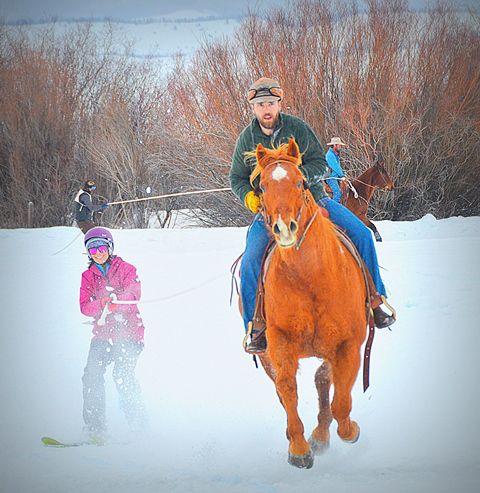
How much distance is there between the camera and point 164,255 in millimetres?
13750

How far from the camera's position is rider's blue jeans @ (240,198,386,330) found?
4809 mm

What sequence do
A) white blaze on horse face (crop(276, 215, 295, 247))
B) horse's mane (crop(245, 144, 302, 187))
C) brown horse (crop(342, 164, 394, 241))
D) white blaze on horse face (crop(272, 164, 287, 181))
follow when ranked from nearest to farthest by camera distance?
white blaze on horse face (crop(276, 215, 295, 247)) < white blaze on horse face (crop(272, 164, 287, 181)) < horse's mane (crop(245, 144, 302, 187)) < brown horse (crop(342, 164, 394, 241))

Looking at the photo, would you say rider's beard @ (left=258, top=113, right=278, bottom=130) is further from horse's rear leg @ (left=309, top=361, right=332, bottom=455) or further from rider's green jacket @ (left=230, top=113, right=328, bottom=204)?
horse's rear leg @ (left=309, top=361, right=332, bottom=455)

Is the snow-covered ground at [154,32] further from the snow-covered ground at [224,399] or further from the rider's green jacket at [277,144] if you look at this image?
the rider's green jacket at [277,144]

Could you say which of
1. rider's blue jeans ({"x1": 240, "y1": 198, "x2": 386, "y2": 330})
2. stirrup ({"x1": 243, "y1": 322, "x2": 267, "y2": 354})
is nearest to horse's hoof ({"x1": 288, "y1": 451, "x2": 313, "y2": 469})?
stirrup ({"x1": 243, "y1": 322, "x2": 267, "y2": 354})

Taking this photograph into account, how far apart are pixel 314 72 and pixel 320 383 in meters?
16.9

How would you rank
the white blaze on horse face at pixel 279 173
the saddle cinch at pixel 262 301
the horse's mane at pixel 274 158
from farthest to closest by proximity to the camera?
1. the saddle cinch at pixel 262 301
2. the horse's mane at pixel 274 158
3. the white blaze on horse face at pixel 279 173

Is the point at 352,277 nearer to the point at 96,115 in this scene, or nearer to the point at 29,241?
the point at 29,241

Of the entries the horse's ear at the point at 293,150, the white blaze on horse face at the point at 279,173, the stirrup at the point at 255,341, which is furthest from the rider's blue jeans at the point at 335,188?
the white blaze on horse face at the point at 279,173

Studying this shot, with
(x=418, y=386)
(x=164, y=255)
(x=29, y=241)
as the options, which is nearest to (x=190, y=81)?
(x=29, y=241)

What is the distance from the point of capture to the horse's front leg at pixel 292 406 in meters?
4.34

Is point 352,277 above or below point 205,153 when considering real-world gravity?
above

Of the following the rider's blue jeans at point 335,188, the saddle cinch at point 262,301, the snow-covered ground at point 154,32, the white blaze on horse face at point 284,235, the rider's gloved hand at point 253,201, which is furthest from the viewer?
the snow-covered ground at point 154,32

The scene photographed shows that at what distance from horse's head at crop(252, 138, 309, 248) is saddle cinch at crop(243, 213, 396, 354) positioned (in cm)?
70
